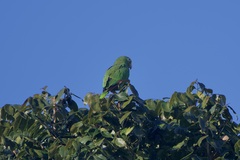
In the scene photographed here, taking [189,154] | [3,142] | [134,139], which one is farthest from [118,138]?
[3,142]

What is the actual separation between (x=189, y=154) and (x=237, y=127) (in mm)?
739

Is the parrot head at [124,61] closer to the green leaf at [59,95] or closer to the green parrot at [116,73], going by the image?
the green parrot at [116,73]

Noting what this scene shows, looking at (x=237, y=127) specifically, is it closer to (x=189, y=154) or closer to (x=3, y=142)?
(x=189, y=154)

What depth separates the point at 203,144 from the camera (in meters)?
7.37

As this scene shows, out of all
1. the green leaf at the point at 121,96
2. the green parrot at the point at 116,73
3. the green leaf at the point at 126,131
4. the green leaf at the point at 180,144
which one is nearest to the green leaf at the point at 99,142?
the green leaf at the point at 126,131

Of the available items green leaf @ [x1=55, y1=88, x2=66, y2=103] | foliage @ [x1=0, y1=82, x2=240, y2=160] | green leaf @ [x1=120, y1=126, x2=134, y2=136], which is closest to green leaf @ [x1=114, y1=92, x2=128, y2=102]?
foliage @ [x1=0, y1=82, x2=240, y2=160]

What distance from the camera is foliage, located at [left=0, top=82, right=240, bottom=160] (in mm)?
7172

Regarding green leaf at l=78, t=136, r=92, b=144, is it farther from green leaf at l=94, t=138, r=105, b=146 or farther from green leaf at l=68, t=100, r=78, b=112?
green leaf at l=68, t=100, r=78, b=112

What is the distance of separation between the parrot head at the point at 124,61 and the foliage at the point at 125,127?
4.20 meters

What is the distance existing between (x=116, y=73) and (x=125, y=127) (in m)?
3.95

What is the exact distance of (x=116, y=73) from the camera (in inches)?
440

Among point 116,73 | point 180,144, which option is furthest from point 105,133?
point 116,73

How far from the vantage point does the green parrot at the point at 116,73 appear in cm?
1080

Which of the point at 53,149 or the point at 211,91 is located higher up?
the point at 211,91
